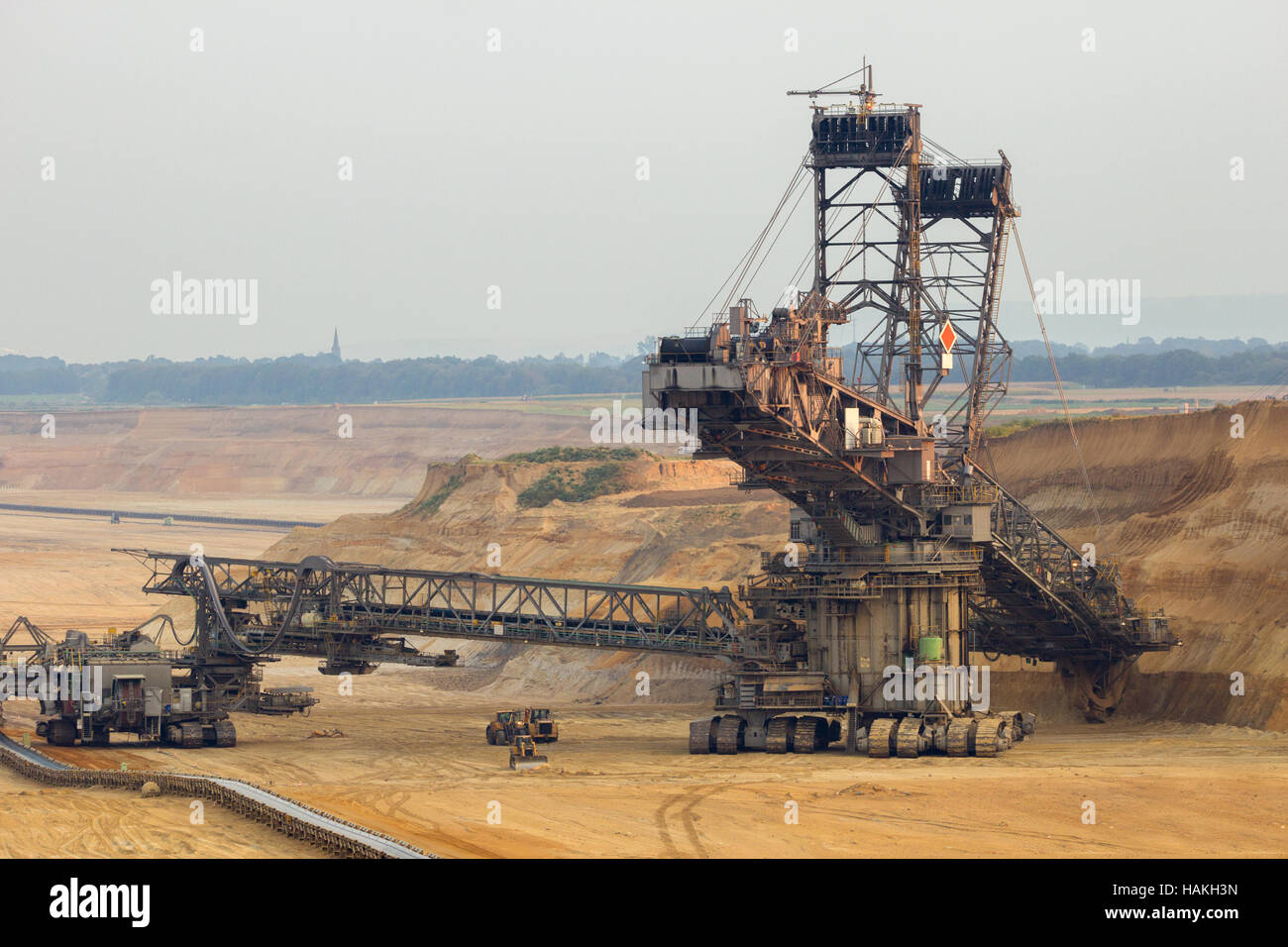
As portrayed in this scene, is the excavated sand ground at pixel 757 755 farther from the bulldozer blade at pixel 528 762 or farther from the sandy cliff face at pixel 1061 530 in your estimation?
the bulldozer blade at pixel 528 762

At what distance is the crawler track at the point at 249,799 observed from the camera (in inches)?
1679

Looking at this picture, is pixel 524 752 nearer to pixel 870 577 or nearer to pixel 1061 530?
pixel 870 577

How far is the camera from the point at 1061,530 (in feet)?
279

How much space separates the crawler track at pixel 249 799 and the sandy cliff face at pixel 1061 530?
31645 mm

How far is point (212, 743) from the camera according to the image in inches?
2726

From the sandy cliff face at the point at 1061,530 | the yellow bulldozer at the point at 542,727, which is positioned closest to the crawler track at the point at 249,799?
the yellow bulldozer at the point at 542,727

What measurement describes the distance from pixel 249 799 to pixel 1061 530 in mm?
46714

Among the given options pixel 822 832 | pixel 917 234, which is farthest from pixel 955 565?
pixel 822 832

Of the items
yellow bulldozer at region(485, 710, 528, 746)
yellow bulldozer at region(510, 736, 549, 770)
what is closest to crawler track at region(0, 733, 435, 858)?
yellow bulldozer at region(510, 736, 549, 770)

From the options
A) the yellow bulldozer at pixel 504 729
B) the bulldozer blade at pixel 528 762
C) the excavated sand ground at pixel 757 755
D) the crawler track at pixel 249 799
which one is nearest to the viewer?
the crawler track at pixel 249 799

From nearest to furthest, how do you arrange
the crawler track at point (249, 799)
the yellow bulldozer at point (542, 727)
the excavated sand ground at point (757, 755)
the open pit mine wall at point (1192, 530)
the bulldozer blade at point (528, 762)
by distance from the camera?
the crawler track at point (249, 799), the excavated sand ground at point (757, 755), the bulldozer blade at point (528, 762), the open pit mine wall at point (1192, 530), the yellow bulldozer at point (542, 727)

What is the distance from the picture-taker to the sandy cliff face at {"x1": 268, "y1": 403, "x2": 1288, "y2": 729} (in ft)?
220

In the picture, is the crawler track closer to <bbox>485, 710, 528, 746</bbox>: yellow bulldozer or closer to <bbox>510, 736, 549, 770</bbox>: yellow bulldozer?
<bbox>510, 736, 549, 770</bbox>: yellow bulldozer

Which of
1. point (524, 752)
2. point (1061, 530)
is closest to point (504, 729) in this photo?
point (524, 752)
